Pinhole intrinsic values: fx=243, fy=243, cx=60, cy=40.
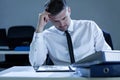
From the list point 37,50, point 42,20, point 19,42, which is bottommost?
point 19,42

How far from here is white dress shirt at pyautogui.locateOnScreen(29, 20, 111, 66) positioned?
179 cm

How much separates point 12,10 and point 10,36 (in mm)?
797

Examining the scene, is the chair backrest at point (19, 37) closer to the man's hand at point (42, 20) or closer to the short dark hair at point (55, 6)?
the man's hand at point (42, 20)

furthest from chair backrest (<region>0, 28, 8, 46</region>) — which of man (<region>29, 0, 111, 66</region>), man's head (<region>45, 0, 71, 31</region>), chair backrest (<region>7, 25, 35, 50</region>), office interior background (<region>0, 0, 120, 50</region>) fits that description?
man's head (<region>45, 0, 71, 31</region>)

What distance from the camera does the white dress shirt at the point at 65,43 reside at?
179 cm

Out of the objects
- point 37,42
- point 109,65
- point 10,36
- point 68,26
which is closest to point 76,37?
point 68,26

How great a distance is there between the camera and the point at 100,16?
14.0 ft

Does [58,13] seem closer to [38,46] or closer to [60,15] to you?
[60,15]

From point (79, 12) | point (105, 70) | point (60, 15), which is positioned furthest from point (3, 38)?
point (105, 70)

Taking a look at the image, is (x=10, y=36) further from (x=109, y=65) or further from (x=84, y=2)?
(x=109, y=65)

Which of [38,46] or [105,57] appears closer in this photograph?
[105,57]

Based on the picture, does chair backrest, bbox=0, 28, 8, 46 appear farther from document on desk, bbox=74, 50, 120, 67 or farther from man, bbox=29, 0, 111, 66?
document on desk, bbox=74, 50, 120, 67

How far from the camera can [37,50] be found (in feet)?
5.86

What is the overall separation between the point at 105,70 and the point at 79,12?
3644 mm
